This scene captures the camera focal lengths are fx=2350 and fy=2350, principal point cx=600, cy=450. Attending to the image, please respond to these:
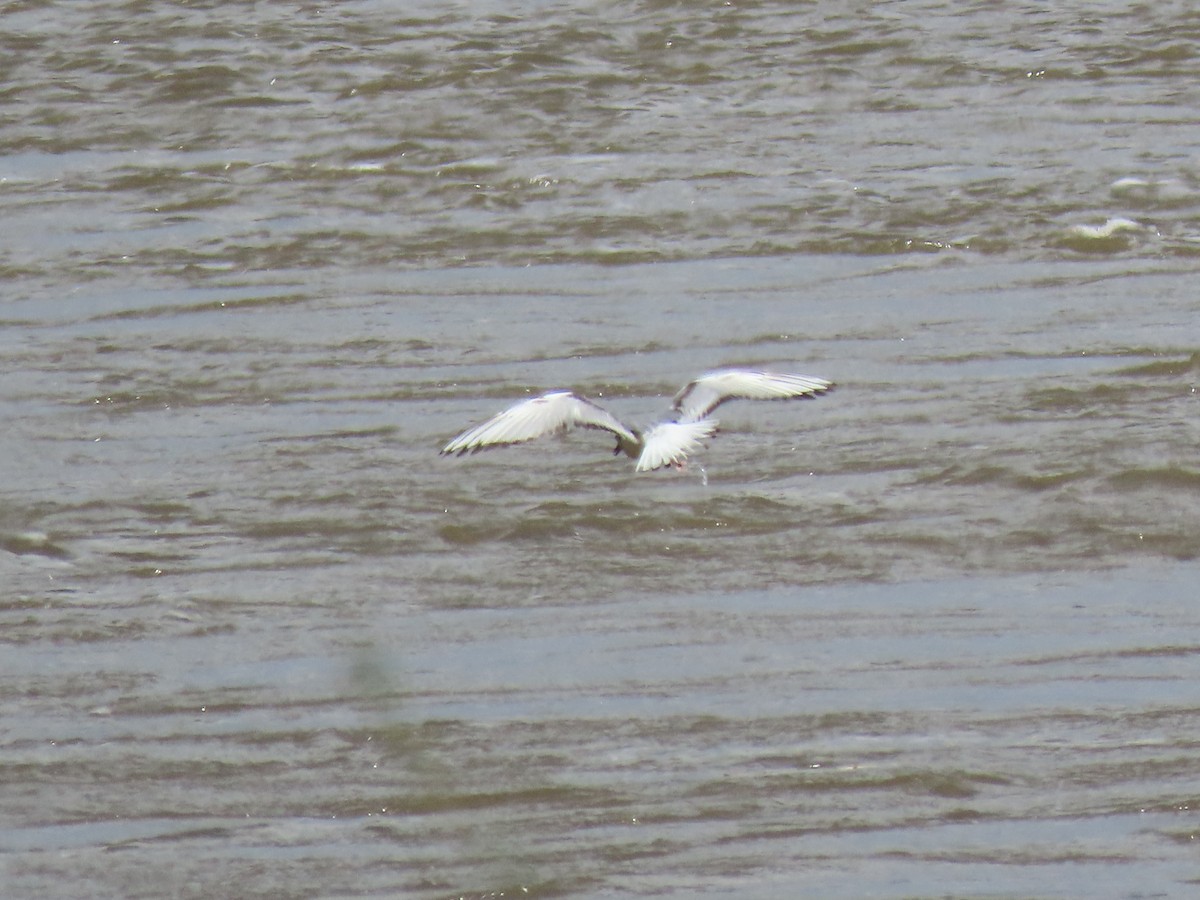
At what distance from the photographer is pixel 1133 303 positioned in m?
6.66

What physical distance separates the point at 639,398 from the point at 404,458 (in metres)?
0.68

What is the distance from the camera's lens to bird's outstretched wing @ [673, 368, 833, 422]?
5535 millimetres

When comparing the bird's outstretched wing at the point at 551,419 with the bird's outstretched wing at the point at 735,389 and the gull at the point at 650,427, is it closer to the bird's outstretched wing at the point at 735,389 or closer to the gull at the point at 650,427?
the gull at the point at 650,427

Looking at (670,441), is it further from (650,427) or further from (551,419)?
(551,419)

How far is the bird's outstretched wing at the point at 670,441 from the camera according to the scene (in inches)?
207

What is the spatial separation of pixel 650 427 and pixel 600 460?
508 millimetres

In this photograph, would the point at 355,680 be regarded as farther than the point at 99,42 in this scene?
No

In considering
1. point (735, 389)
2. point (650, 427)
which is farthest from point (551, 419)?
point (735, 389)

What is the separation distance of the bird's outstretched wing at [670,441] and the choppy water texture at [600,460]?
0.28 meters

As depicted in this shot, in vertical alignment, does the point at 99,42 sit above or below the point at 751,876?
above

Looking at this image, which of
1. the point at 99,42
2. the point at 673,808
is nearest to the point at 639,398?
the point at 673,808

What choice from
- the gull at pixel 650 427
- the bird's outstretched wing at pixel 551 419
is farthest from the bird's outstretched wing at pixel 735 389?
the bird's outstretched wing at pixel 551 419

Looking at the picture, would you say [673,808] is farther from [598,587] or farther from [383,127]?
[383,127]

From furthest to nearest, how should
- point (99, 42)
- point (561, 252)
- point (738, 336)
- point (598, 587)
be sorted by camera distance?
point (99, 42), point (561, 252), point (738, 336), point (598, 587)
